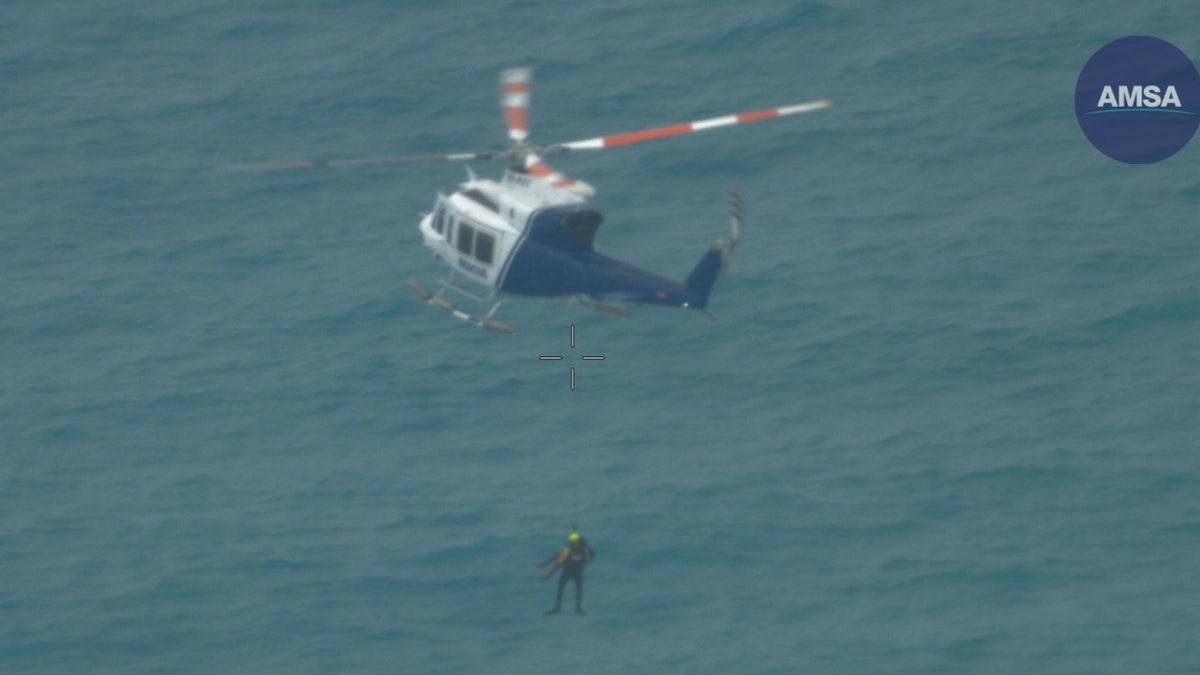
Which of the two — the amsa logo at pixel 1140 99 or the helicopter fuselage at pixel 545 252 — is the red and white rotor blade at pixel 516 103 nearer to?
the helicopter fuselage at pixel 545 252

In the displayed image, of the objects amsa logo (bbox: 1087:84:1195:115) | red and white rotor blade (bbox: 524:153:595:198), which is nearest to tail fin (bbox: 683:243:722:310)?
red and white rotor blade (bbox: 524:153:595:198)

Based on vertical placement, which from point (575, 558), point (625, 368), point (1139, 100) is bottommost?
point (575, 558)

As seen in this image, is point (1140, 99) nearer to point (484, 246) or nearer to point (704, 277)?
point (704, 277)

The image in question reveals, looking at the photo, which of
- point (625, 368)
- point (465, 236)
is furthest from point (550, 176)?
point (625, 368)

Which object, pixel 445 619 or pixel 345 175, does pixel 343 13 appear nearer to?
pixel 345 175

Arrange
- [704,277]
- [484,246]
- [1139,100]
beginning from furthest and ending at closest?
1. [1139,100]
2. [484,246]
3. [704,277]

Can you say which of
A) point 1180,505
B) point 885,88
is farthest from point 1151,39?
point 1180,505

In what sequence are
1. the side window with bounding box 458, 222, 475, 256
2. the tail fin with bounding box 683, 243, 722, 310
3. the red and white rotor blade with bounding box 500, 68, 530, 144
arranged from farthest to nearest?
the side window with bounding box 458, 222, 475, 256 < the red and white rotor blade with bounding box 500, 68, 530, 144 < the tail fin with bounding box 683, 243, 722, 310

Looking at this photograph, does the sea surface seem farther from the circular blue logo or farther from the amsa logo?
the amsa logo
